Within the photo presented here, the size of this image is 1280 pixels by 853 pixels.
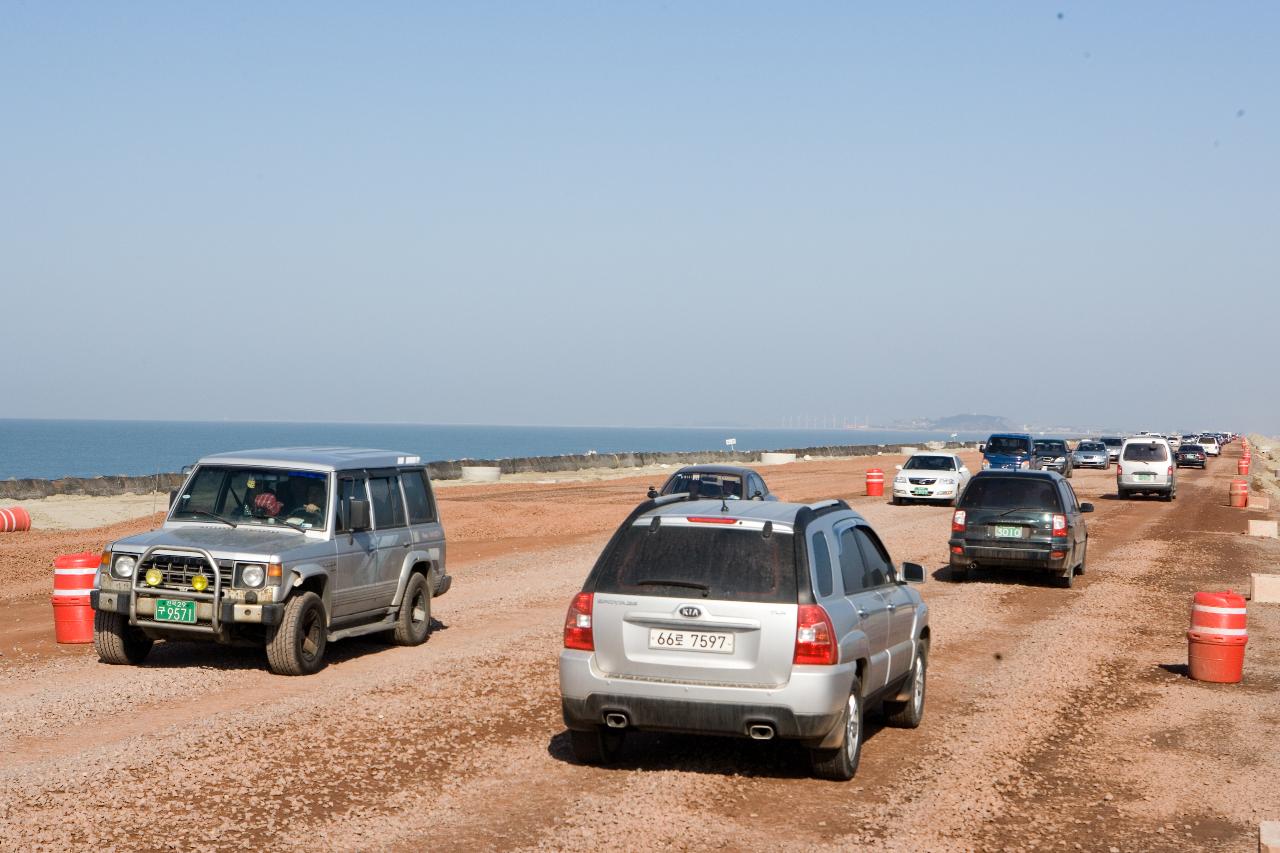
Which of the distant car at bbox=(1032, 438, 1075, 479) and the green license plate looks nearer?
the green license plate

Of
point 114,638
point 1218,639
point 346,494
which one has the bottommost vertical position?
point 1218,639

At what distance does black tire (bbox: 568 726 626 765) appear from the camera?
8.40 meters

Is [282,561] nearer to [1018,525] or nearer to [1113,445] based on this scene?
[1018,525]

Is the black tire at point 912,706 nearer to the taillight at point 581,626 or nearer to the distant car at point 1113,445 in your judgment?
the taillight at point 581,626

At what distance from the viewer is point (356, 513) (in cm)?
1227

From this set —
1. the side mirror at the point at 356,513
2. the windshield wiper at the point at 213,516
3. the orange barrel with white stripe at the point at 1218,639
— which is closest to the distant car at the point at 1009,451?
the orange barrel with white stripe at the point at 1218,639

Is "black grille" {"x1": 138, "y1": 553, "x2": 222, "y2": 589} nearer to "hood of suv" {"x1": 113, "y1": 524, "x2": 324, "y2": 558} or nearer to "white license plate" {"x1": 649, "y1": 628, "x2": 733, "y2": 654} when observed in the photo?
"hood of suv" {"x1": 113, "y1": 524, "x2": 324, "y2": 558}

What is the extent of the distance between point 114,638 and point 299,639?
1790 mm

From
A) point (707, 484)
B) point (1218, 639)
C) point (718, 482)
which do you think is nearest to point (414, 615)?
point (1218, 639)

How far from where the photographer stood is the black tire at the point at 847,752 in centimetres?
805

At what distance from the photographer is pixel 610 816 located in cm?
736

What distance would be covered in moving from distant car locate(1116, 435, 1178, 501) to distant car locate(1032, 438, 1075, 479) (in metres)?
3.57

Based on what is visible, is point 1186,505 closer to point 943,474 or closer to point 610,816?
point 943,474

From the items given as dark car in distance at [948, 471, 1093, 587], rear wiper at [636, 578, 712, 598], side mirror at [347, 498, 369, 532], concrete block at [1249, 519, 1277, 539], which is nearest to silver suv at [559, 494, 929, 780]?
rear wiper at [636, 578, 712, 598]
